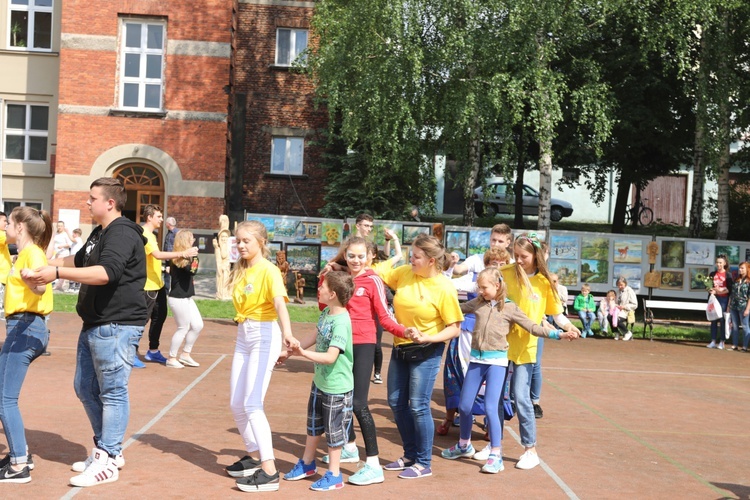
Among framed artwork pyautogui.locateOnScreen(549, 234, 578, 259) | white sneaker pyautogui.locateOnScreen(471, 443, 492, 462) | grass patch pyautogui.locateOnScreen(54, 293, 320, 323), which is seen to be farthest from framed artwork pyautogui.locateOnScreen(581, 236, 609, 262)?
Answer: white sneaker pyautogui.locateOnScreen(471, 443, 492, 462)

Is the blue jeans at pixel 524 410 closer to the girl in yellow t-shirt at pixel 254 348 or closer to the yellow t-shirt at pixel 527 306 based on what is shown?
→ the yellow t-shirt at pixel 527 306

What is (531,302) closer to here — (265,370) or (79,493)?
(265,370)

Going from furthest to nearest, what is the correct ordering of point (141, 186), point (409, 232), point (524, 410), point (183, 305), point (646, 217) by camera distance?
point (646, 217), point (141, 186), point (409, 232), point (183, 305), point (524, 410)

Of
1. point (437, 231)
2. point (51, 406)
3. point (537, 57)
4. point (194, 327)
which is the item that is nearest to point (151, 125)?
point (437, 231)

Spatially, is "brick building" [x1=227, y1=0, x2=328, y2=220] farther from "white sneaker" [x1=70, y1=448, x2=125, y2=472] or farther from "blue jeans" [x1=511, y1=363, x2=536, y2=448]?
"white sneaker" [x1=70, y1=448, x2=125, y2=472]

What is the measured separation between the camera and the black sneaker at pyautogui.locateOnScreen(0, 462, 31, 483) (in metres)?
6.21

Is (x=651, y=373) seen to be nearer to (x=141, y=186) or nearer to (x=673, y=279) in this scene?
(x=673, y=279)

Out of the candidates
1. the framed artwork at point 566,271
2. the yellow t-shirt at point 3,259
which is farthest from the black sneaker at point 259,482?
the framed artwork at point 566,271

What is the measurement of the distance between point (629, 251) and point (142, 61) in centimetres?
1534

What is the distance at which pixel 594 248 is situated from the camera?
2269 cm

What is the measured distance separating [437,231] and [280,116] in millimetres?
9534

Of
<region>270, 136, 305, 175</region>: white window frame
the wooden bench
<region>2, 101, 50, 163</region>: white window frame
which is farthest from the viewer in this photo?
<region>270, 136, 305, 175</region>: white window frame

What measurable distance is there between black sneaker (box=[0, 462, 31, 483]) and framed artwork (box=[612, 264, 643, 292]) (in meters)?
18.3

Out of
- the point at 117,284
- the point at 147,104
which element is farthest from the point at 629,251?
the point at 117,284
